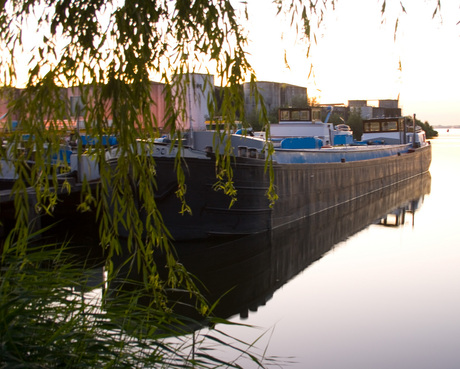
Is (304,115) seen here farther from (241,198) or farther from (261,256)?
(261,256)

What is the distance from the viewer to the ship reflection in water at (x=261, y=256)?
385 inches

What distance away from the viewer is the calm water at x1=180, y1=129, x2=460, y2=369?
286 inches

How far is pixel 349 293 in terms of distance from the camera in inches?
386

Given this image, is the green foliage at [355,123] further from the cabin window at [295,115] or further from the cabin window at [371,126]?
the cabin window at [295,115]

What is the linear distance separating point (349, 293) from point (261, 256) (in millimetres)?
2442

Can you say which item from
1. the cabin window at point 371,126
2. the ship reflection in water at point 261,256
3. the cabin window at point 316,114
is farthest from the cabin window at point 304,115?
the cabin window at point 371,126

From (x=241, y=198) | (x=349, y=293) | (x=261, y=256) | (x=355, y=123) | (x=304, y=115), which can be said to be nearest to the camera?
(x=349, y=293)

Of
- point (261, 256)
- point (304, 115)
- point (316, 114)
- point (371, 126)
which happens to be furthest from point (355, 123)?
point (261, 256)

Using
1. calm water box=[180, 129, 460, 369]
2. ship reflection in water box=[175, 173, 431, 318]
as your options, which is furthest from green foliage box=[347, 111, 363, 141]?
calm water box=[180, 129, 460, 369]

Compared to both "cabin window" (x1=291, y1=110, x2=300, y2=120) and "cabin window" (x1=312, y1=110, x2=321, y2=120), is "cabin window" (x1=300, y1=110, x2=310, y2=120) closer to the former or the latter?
"cabin window" (x1=291, y1=110, x2=300, y2=120)

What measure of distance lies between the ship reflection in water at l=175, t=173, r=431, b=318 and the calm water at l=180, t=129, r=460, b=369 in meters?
0.03

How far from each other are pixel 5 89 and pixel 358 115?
6023cm

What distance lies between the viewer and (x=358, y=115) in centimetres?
6122

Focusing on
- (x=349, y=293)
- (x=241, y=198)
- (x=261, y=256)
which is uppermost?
(x=241, y=198)
